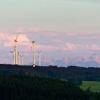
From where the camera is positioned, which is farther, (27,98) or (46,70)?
(46,70)

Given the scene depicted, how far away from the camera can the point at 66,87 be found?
35.1 meters

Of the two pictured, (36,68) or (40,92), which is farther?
(36,68)

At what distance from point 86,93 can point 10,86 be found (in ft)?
15.0

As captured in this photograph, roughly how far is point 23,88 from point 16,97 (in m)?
0.77

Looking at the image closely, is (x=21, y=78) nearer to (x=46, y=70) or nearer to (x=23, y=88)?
(x=23, y=88)

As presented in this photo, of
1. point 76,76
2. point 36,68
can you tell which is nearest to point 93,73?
point 76,76

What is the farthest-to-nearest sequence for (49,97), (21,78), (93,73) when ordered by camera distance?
(93,73), (21,78), (49,97)

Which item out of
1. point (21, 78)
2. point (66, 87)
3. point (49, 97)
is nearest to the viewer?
point (49, 97)

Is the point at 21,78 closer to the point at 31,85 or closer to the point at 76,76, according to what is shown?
the point at 31,85

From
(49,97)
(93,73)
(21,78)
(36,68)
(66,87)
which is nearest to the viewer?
(49,97)

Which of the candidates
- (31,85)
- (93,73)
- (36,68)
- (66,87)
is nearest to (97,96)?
(66,87)

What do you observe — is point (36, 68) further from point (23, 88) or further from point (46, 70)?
point (23, 88)

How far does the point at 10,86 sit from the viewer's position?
33531mm

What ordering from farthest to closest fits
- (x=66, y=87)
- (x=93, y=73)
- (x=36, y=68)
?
(x=93, y=73) < (x=36, y=68) < (x=66, y=87)
